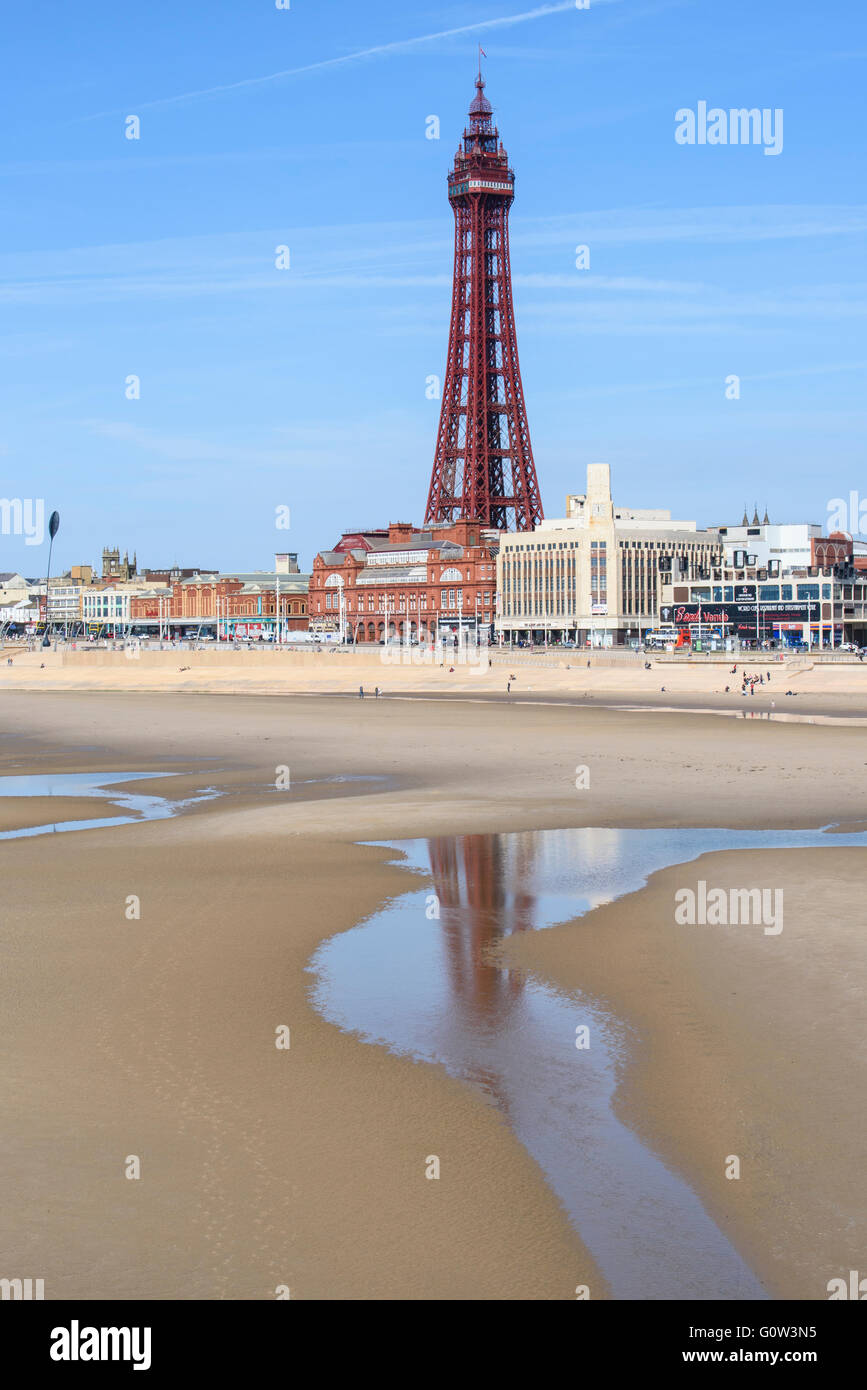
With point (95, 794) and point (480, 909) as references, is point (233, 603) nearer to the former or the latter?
point (95, 794)

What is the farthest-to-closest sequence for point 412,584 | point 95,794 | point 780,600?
point 412,584 → point 780,600 → point 95,794

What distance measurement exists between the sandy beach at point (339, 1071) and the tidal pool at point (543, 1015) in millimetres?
194

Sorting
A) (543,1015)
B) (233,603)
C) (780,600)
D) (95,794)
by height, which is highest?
(233,603)

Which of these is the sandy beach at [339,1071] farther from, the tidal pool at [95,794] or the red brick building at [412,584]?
the red brick building at [412,584]

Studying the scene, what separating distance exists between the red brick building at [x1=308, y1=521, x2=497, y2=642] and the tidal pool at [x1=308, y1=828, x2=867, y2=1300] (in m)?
118

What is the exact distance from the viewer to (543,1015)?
1146cm

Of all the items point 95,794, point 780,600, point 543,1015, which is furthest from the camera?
point 780,600

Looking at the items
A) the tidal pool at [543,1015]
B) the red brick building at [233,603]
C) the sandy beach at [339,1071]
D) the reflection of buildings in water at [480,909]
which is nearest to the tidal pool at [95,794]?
the sandy beach at [339,1071]

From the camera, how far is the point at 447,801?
24875mm

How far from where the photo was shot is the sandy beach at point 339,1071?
722 cm

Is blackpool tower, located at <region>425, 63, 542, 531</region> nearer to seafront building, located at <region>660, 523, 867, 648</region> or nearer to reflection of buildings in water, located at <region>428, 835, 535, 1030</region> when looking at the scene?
seafront building, located at <region>660, 523, 867, 648</region>

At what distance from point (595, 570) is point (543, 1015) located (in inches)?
4799

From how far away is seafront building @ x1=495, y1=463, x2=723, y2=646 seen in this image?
430 feet

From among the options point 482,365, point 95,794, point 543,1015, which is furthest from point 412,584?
point 543,1015
